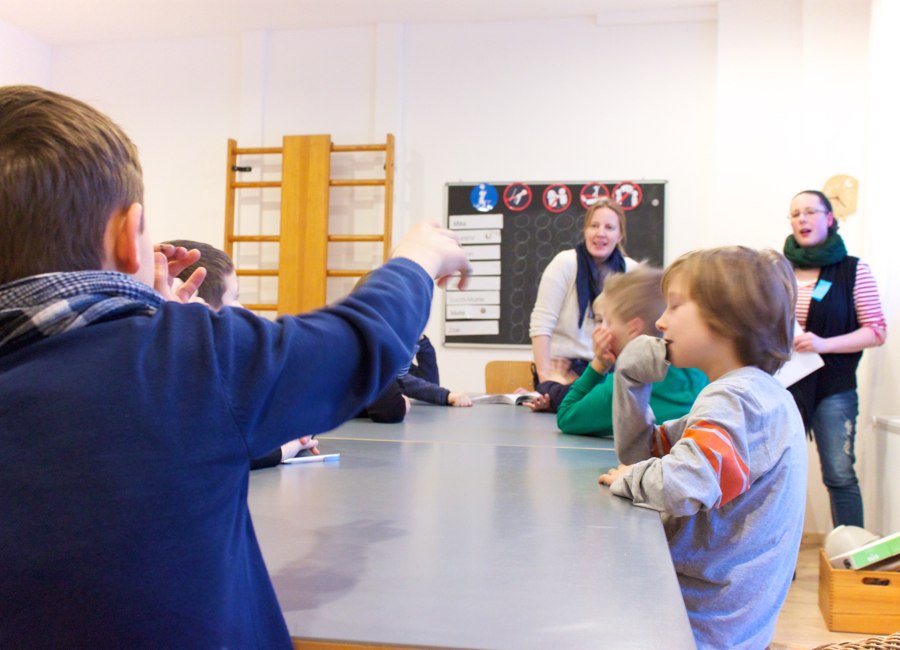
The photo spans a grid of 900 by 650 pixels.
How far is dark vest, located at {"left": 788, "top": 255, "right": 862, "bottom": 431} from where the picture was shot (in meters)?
3.30

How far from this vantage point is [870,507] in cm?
367

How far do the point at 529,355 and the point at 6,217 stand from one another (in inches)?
160

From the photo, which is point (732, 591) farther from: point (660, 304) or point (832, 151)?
point (832, 151)

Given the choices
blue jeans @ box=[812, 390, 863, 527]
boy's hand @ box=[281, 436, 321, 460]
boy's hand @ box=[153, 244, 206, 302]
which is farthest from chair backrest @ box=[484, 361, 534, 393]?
boy's hand @ box=[153, 244, 206, 302]

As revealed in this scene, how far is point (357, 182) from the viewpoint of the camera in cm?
457

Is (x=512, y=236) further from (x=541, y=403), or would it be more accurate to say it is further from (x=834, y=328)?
(x=541, y=403)

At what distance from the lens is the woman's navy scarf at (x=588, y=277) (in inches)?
117

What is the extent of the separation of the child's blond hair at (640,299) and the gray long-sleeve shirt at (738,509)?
0.51 meters

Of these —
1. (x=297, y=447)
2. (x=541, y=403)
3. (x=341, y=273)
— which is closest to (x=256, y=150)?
(x=341, y=273)

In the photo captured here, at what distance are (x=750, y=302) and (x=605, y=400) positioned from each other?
1.98 feet

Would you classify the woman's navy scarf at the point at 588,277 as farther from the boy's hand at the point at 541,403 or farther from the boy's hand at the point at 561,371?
the boy's hand at the point at 541,403

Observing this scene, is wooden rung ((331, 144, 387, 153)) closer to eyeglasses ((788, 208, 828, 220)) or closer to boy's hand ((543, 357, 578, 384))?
boy's hand ((543, 357, 578, 384))

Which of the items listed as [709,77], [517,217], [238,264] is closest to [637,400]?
[517,217]

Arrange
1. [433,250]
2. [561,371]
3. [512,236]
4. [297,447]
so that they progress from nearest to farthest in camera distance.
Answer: [433,250] < [297,447] < [561,371] < [512,236]
